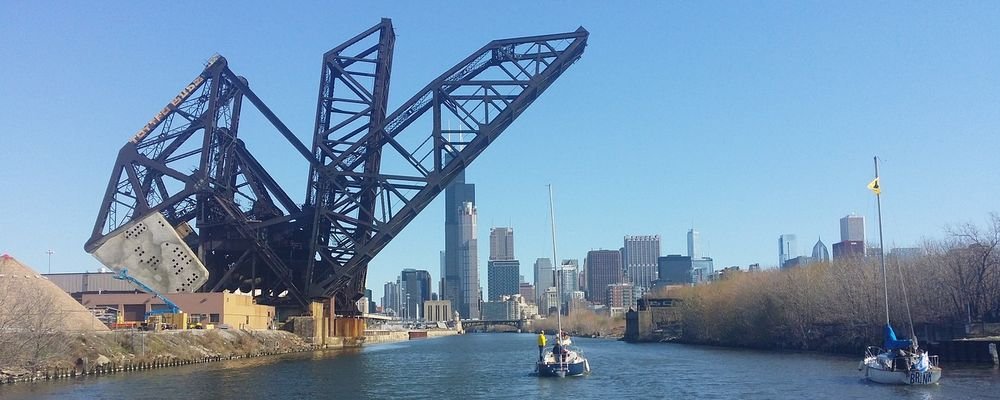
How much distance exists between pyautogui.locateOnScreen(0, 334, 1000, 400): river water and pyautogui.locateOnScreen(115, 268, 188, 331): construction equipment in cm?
842

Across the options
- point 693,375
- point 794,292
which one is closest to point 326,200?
point 693,375

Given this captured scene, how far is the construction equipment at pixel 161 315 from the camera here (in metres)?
64.8

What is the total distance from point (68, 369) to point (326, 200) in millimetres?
28343

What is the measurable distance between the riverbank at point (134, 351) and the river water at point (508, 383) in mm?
1653

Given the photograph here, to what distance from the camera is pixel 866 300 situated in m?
66.4

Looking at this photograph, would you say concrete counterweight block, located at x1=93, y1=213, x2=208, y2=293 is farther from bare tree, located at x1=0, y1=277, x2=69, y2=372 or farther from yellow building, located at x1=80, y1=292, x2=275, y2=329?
bare tree, located at x1=0, y1=277, x2=69, y2=372

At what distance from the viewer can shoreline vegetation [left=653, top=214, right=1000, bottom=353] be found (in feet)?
198

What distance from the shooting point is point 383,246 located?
73.1 meters

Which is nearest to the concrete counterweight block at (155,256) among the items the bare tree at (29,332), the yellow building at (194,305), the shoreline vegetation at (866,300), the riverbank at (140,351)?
the yellow building at (194,305)

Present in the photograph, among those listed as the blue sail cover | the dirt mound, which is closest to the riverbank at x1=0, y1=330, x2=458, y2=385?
the dirt mound

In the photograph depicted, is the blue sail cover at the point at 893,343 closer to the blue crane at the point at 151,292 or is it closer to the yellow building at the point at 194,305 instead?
the yellow building at the point at 194,305

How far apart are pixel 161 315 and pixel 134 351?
14.0 metres

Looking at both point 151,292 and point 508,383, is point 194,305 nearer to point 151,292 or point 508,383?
point 151,292

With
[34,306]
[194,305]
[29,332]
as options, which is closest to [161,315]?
[194,305]
